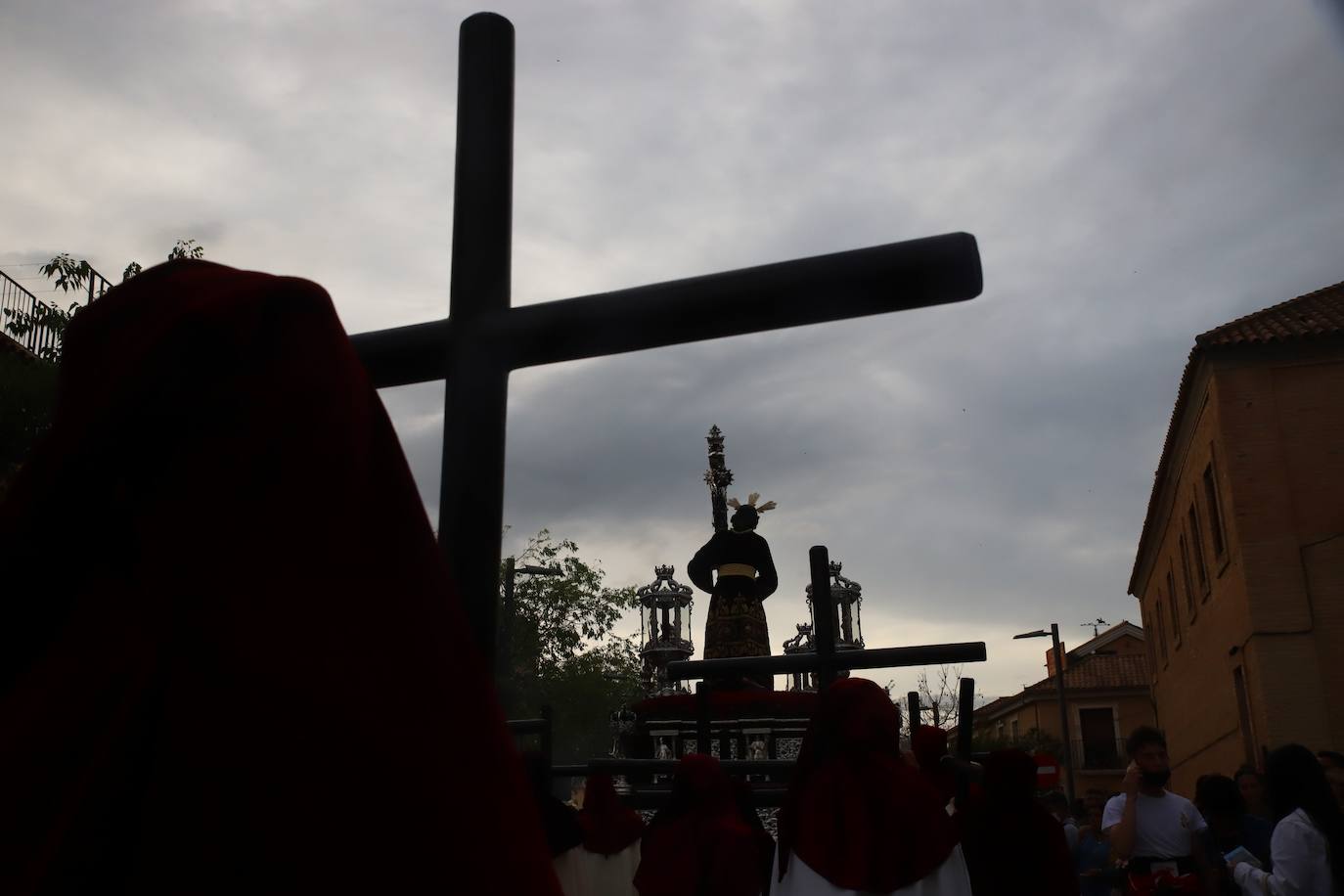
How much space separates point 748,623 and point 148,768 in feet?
40.0

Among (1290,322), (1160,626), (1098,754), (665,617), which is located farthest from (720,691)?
(1098,754)

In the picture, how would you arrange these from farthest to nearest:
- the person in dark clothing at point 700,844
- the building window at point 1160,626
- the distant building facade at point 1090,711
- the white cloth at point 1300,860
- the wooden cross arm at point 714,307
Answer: the distant building facade at point 1090,711
the building window at point 1160,626
the white cloth at point 1300,860
the person in dark clothing at point 700,844
the wooden cross arm at point 714,307

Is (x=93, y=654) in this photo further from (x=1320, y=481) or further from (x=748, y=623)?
(x=1320, y=481)

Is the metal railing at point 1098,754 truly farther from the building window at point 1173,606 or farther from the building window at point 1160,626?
the building window at point 1173,606

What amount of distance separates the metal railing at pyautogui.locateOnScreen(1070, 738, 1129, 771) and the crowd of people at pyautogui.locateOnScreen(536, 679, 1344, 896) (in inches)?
1703

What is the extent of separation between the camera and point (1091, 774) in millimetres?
44469

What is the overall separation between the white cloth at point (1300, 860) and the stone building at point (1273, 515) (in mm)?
13381

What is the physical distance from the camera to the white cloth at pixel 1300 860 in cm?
500

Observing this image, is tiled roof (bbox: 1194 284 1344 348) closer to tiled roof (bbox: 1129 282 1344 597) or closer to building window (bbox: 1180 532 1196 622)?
tiled roof (bbox: 1129 282 1344 597)

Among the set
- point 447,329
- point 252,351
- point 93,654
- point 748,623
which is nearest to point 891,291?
point 447,329

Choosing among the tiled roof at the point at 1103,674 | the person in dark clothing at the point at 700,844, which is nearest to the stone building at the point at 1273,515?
the person in dark clothing at the point at 700,844

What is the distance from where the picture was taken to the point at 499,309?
1.33 meters

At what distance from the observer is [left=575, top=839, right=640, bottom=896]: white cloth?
639 centimetres

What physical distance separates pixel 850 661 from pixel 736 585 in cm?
704
